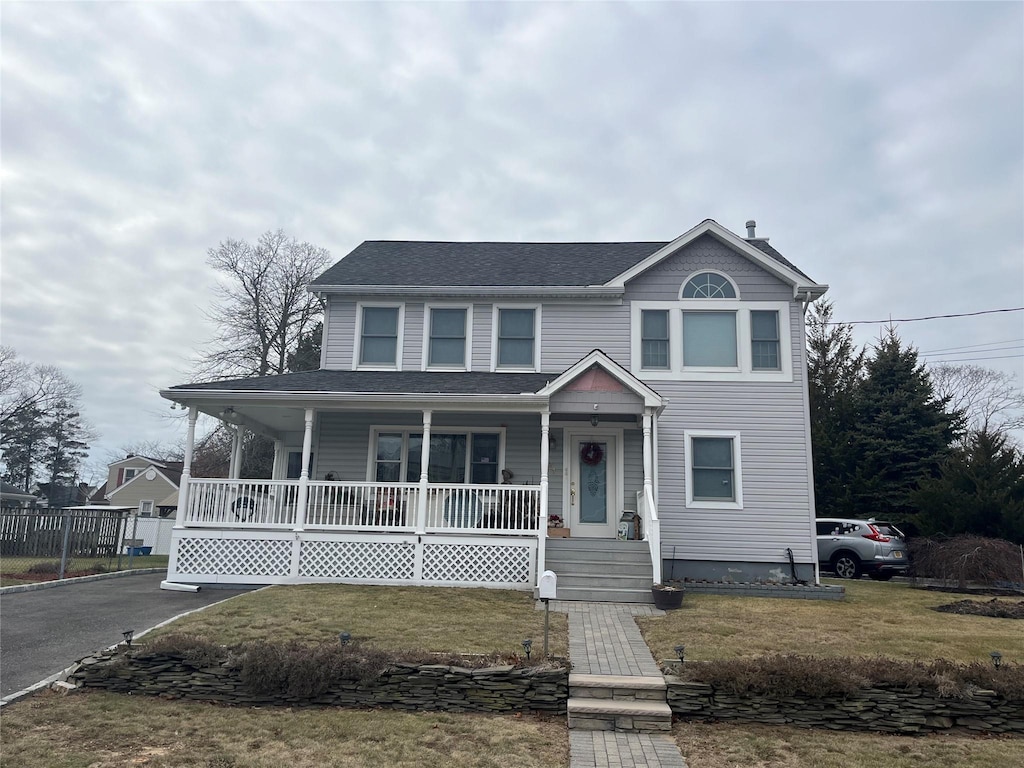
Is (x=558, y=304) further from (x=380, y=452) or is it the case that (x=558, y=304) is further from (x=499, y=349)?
(x=380, y=452)

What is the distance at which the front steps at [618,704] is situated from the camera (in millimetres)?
6312

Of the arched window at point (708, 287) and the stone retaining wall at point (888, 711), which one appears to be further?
the arched window at point (708, 287)

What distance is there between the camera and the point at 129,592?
1259 centimetres

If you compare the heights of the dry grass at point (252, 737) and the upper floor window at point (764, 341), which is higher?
the upper floor window at point (764, 341)

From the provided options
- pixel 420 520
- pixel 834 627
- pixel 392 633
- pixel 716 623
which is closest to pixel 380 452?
pixel 420 520

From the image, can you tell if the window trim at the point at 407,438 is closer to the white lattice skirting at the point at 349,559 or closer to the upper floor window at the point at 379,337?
the upper floor window at the point at 379,337

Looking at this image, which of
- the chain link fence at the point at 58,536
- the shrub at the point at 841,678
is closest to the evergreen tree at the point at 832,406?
the shrub at the point at 841,678

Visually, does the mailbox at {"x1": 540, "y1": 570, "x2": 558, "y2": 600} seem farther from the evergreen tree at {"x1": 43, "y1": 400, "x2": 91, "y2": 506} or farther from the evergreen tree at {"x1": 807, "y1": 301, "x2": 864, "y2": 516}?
the evergreen tree at {"x1": 43, "y1": 400, "x2": 91, "y2": 506}

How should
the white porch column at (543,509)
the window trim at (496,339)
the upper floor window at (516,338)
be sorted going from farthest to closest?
the upper floor window at (516,338)
the window trim at (496,339)
the white porch column at (543,509)

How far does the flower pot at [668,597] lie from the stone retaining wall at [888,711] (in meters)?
4.14

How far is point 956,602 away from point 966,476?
278 inches

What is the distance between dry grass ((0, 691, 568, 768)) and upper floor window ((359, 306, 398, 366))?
9.59 m

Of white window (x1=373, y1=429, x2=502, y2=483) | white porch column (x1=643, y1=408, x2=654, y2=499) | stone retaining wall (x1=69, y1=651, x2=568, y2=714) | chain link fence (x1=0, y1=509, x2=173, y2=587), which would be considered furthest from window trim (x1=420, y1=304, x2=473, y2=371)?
chain link fence (x1=0, y1=509, x2=173, y2=587)

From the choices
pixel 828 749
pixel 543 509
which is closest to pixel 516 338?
pixel 543 509
